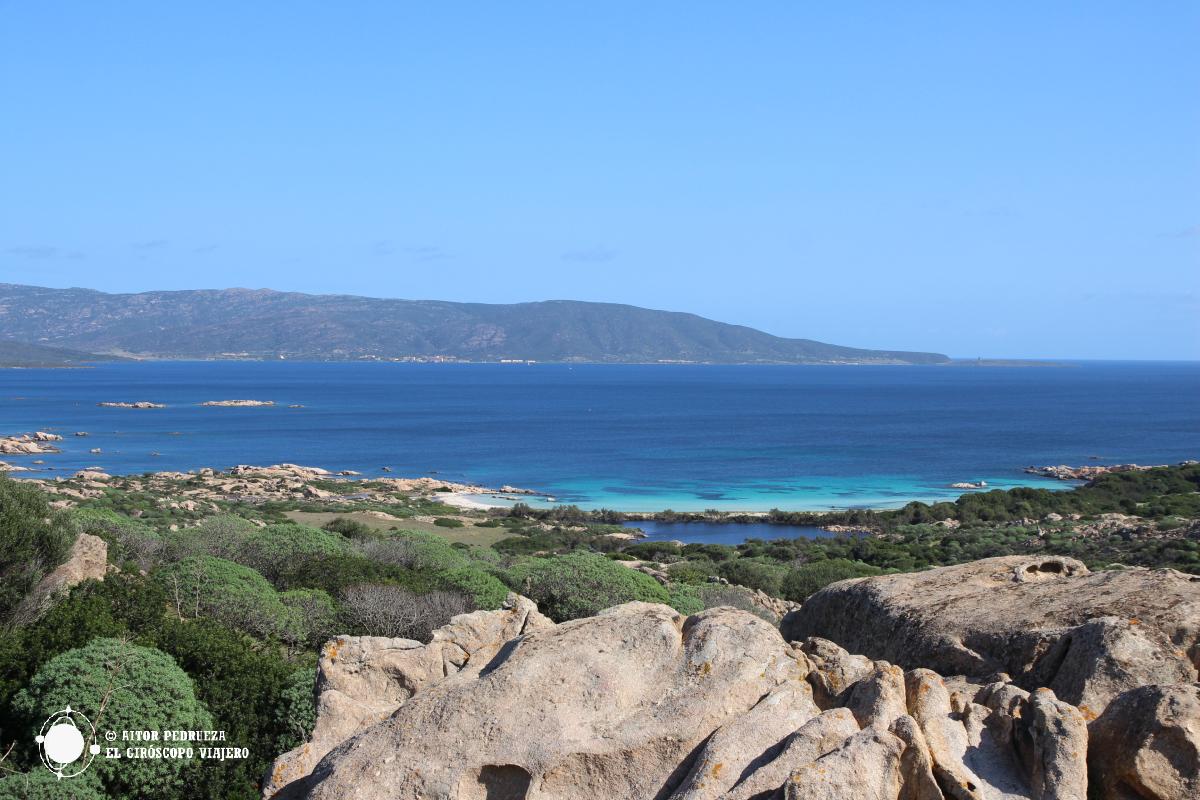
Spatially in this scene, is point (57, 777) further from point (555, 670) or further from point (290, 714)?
point (555, 670)

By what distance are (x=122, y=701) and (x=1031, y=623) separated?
29.1ft

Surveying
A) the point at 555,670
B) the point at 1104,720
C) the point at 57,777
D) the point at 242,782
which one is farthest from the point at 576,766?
the point at 57,777

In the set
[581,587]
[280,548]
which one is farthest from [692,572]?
[280,548]

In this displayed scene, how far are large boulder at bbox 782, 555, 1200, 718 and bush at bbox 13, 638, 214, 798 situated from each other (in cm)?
687

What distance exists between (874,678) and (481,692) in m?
3.01

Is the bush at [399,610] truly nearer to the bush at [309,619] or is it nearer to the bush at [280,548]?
the bush at [309,619]

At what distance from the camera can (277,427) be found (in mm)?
116500

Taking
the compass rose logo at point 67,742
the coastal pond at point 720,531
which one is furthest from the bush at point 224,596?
the coastal pond at point 720,531

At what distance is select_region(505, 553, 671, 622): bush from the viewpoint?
63.4 feet

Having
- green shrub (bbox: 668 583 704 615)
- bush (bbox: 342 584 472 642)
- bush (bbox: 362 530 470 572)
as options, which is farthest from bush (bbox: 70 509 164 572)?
green shrub (bbox: 668 583 704 615)

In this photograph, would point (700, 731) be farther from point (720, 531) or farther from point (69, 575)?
point (720, 531)

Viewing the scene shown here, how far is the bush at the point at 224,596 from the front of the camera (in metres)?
16.9

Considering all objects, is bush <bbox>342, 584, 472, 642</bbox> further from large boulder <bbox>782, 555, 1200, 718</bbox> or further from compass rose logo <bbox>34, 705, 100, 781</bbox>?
large boulder <bbox>782, 555, 1200, 718</bbox>

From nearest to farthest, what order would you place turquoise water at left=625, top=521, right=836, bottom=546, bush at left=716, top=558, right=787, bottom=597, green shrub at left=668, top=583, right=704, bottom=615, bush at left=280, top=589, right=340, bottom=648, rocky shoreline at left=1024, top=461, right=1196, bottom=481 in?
bush at left=280, top=589, right=340, bottom=648 → green shrub at left=668, top=583, right=704, bottom=615 → bush at left=716, top=558, right=787, bottom=597 → turquoise water at left=625, top=521, right=836, bottom=546 → rocky shoreline at left=1024, top=461, right=1196, bottom=481
